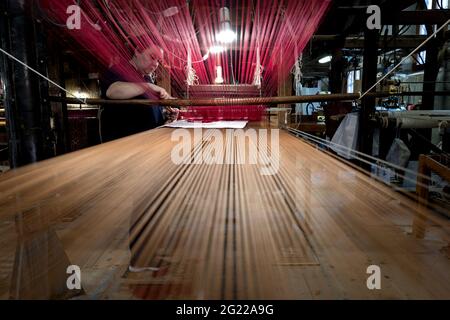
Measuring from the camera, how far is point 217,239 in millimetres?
425

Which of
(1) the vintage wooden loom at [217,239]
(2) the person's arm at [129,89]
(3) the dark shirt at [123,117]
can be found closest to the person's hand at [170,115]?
(3) the dark shirt at [123,117]

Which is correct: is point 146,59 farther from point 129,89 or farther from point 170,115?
point 170,115

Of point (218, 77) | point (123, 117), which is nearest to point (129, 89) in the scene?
point (123, 117)

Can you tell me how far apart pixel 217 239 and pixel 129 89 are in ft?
6.57

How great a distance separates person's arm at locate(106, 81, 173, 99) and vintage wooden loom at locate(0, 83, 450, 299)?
1627 mm

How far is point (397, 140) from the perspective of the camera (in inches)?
120

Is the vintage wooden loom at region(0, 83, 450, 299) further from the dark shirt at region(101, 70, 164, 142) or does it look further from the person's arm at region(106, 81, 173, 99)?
the dark shirt at region(101, 70, 164, 142)

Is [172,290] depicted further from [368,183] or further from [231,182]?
[368,183]

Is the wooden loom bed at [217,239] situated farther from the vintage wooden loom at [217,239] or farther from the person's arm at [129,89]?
the person's arm at [129,89]

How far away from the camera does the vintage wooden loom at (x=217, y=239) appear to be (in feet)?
1.24

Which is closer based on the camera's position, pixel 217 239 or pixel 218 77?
pixel 217 239

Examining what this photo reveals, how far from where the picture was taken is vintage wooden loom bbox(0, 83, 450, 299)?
0.38 metres

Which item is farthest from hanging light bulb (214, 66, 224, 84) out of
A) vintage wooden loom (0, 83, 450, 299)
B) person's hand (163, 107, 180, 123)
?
vintage wooden loom (0, 83, 450, 299)
